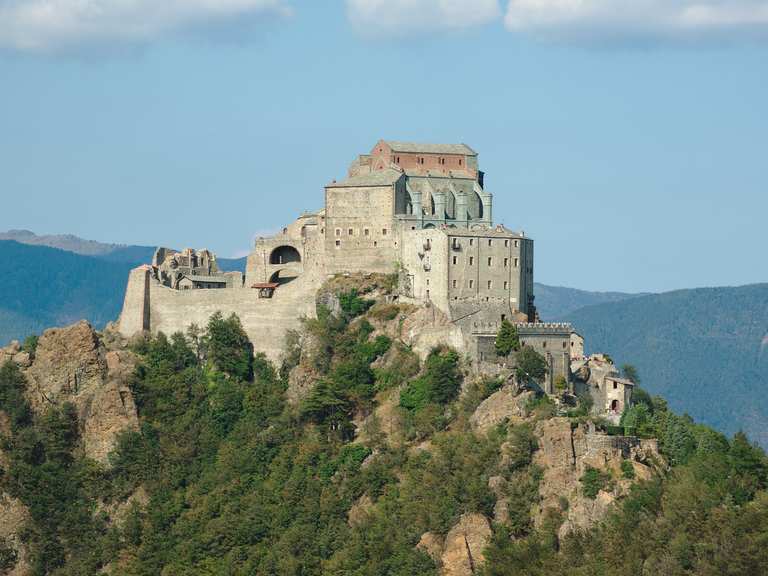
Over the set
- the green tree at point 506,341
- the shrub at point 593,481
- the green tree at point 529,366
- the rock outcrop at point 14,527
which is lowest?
the rock outcrop at point 14,527

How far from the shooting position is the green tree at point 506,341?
90.4 metres

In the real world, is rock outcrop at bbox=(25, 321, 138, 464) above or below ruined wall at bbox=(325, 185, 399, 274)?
below

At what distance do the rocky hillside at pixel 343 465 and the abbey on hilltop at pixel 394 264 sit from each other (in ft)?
3.82

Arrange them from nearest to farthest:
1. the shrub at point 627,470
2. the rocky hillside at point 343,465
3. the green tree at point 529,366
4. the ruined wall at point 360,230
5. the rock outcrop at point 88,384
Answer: the rocky hillside at point 343,465 < the shrub at point 627,470 < the green tree at point 529,366 < the ruined wall at point 360,230 < the rock outcrop at point 88,384

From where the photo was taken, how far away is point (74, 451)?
→ 337ft

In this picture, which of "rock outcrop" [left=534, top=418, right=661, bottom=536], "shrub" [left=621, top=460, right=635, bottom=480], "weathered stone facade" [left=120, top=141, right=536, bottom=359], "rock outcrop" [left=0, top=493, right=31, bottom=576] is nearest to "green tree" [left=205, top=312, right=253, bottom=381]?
"weathered stone facade" [left=120, top=141, right=536, bottom=359]

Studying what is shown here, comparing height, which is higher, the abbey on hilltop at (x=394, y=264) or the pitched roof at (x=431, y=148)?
the pitched roof at (x=431, y=148)

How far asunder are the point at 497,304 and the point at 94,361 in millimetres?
24389

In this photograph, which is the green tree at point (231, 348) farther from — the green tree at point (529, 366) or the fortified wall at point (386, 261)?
the green tree at point (529, 366)

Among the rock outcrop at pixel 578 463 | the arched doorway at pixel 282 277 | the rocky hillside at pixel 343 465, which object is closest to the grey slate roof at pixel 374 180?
the rocky hillside at pixel 343 465

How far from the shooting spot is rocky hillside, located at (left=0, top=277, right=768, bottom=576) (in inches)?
3191

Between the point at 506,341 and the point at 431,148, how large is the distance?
17641mm

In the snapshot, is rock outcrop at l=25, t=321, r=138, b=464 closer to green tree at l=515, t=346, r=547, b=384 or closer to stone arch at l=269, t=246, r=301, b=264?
stone arch at l=269, t=246, r=301, b=264

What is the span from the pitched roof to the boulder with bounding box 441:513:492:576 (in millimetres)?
26658
